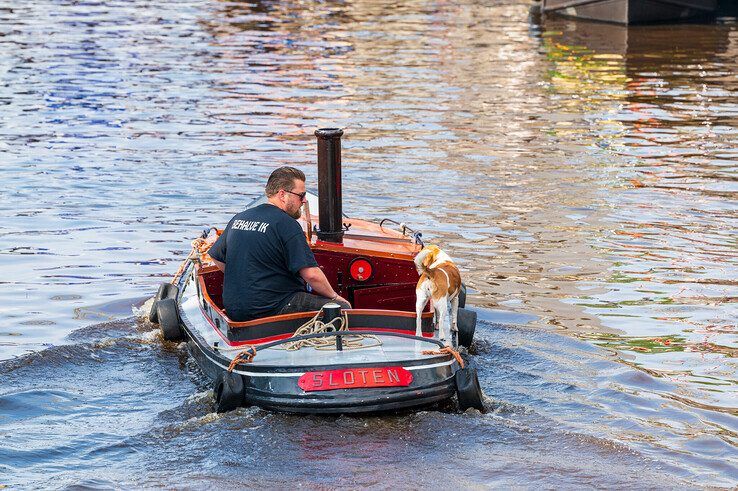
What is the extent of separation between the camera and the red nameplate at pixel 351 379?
8.32 m

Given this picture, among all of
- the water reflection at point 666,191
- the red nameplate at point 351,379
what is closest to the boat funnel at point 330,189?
the red nameplate at point 351,379

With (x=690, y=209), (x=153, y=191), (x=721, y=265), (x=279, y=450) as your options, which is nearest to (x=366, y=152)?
(x=153, y=191)

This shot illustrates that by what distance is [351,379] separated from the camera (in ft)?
27.3

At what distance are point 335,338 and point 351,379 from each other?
568 mm

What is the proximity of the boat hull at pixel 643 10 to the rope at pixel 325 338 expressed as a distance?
31.2 m

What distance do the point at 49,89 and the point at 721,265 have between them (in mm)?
17546

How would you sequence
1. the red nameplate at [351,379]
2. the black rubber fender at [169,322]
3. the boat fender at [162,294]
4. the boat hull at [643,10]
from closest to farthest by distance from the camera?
the red nameplate at [351,379]
the black rubber fender at [169,322]
the boat fender at [162,294]
the boat hull at [643,10]

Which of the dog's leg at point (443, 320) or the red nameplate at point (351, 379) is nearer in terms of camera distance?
the red nameplate at point (351, 379)

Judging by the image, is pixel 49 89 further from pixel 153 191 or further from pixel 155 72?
pixel 153 191

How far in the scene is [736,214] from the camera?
1595cm

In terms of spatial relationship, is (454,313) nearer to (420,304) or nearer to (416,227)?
(420,304)

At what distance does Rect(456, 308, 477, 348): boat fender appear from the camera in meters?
10.5

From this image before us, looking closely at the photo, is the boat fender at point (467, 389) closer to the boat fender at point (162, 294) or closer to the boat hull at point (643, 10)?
the boat fender at point (162, 294)

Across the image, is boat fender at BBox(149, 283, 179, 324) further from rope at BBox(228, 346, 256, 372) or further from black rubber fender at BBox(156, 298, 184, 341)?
rope at BBox(228, 346, 256, 372)
